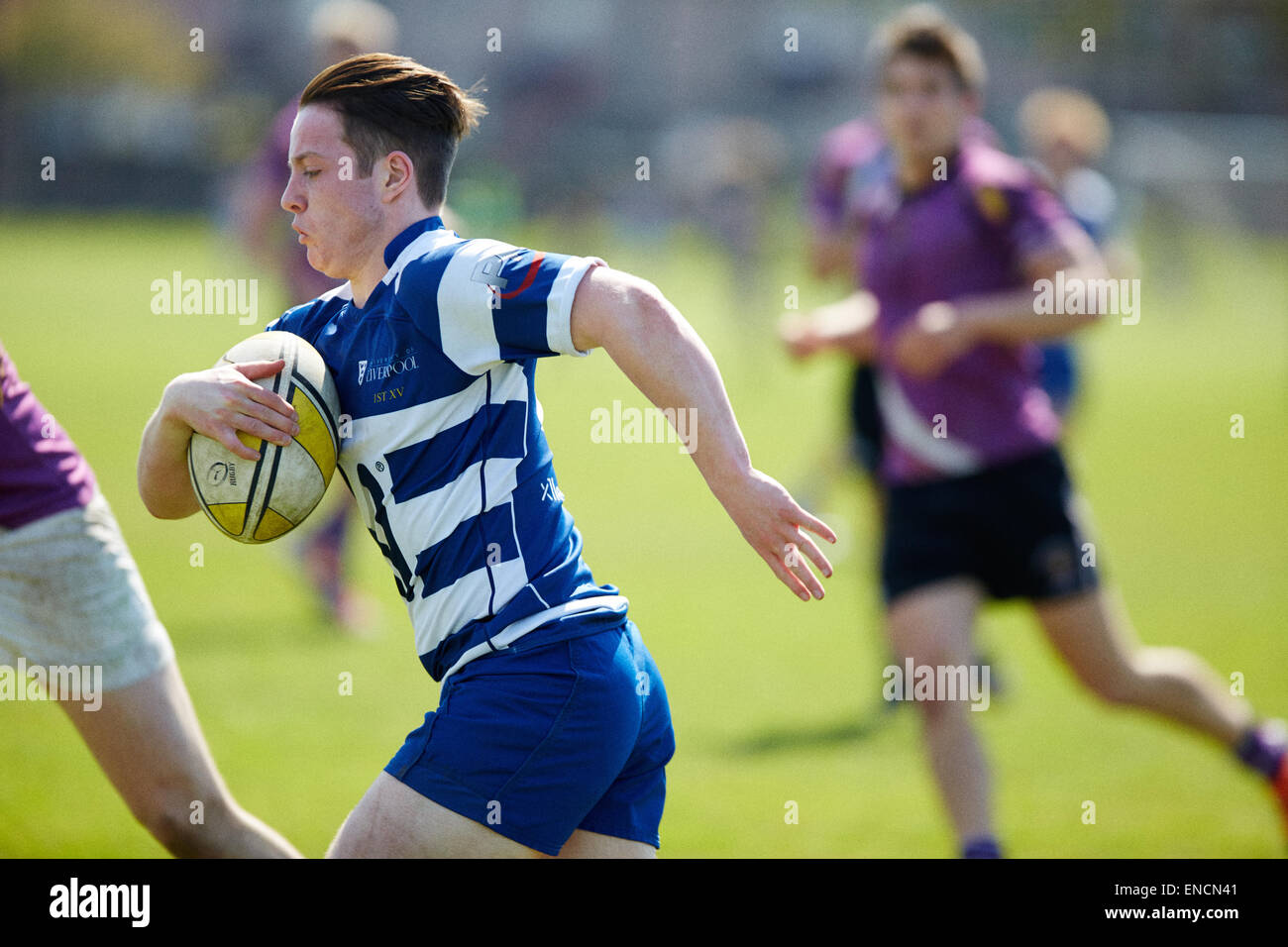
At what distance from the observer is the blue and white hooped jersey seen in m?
2.92

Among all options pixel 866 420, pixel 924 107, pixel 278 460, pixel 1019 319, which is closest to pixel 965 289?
pixel 1019 319

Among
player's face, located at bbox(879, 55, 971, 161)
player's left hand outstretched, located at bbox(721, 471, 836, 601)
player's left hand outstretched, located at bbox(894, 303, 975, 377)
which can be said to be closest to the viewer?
player's left hand outstretched, located at bbox(721, 471, 836, 601)

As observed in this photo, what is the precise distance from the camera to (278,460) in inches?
121

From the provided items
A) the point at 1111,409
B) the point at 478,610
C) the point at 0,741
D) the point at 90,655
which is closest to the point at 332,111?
the point at 478,610

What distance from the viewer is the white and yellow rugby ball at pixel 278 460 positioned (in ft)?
10.0

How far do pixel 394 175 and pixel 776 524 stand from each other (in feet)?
3.84

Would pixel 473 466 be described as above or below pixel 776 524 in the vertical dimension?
above

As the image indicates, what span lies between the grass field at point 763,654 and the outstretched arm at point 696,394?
249cm

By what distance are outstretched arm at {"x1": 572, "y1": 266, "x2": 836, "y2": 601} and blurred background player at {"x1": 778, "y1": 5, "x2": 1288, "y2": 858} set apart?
82.9 inches

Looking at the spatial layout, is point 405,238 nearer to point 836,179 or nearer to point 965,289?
point 965,289

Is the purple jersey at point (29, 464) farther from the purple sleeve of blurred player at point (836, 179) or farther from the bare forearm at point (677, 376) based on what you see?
the purple sleeve of blurred player at point (836, 179)

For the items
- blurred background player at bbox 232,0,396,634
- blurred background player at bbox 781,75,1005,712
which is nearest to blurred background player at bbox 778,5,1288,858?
blurred background player at bbox 781,75,1005,712

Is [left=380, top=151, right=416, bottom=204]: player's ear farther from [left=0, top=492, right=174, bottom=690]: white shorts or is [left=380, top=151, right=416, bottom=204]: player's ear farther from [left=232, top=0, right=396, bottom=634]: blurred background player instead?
[left=232, top=0, right=396, bottom=634]: blurred background player

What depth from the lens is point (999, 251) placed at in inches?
208
